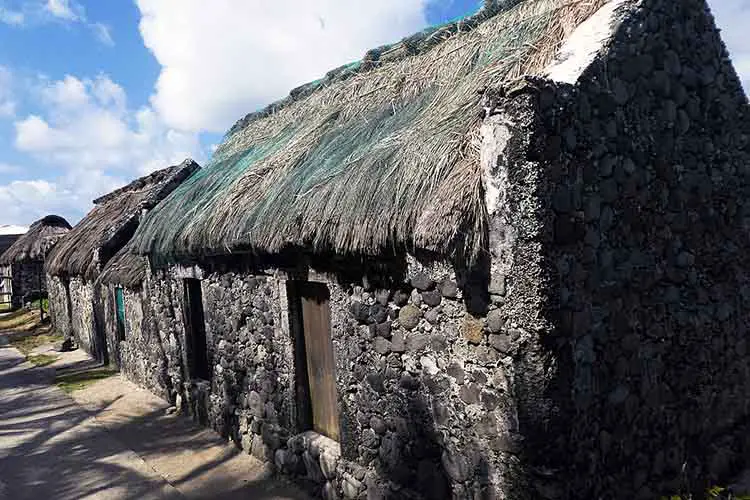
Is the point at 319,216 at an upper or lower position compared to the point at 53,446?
upper

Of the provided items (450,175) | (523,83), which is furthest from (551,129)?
(450,175)

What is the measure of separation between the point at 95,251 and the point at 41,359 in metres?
3.39

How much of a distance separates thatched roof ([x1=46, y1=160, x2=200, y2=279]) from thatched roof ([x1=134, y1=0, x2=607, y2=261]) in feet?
11.2

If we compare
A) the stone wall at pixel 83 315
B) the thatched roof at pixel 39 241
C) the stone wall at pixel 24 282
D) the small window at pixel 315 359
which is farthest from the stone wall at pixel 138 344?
the stone wall at pixel 24 282

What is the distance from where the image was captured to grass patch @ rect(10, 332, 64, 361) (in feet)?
47.4

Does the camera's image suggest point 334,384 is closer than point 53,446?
Yes

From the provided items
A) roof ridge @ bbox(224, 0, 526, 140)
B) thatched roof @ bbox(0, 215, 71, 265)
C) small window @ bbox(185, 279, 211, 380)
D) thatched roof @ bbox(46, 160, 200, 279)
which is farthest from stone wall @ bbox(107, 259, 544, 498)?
thatched roof @ bbox(0, 215, 71, 265)

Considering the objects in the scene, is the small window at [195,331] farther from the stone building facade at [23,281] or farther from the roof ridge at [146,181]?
the stone building facade at [23,281]

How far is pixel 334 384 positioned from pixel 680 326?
2.73 meters

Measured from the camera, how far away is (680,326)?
3.78 meters

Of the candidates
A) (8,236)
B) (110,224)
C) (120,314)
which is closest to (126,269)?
(120,314)

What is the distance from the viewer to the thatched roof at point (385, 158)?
3448mm

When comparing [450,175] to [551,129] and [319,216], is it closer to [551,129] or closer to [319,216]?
[551,129]

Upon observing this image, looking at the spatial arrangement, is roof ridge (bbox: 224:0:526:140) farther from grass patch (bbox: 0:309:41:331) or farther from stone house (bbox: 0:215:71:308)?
grass patch (bbox: 0:309:41:331)
